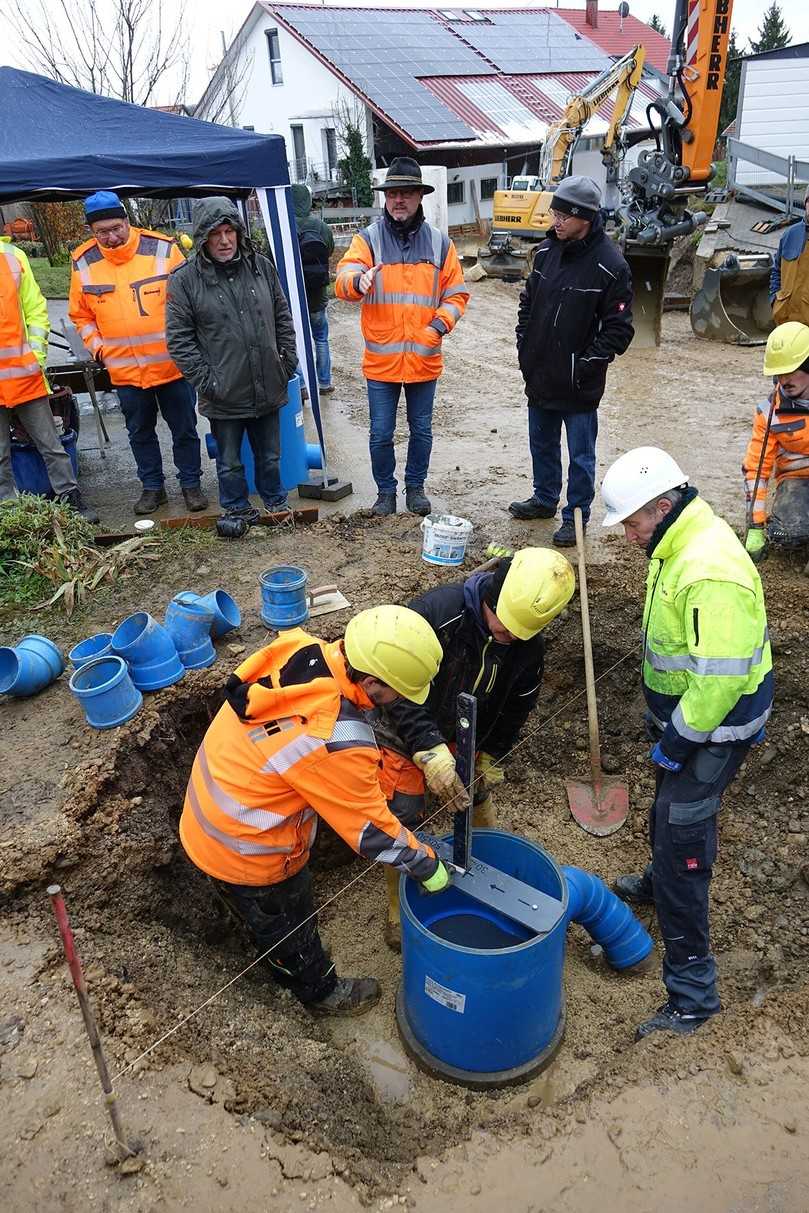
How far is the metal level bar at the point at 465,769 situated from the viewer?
2600mm

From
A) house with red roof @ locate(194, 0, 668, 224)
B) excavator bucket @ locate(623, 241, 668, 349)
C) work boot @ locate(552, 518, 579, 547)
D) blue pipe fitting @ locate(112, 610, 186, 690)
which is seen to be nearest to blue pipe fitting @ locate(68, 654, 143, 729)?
blue pipe fitting @ locate(112, 610, 186, 690)

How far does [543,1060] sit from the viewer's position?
2.93 m

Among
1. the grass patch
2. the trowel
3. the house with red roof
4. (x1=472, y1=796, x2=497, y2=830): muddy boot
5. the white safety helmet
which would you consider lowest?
(x1=472, y1=796, x2=497, y2=830): muddy boot

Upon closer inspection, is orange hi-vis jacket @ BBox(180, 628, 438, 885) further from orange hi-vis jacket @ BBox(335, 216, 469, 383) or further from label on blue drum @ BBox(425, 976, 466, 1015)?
orange hi-vis jacket @ BBox(335, 216, 469, 383)

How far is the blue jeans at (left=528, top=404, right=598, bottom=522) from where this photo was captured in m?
5.20

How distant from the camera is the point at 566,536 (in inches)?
209

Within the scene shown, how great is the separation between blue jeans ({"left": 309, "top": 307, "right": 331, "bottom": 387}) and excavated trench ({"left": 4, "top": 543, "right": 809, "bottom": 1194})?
4832mm

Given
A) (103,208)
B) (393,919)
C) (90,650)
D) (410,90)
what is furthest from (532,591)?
(410,90)

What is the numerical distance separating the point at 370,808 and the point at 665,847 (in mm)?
1066

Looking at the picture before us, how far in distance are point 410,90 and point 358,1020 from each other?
2568cm

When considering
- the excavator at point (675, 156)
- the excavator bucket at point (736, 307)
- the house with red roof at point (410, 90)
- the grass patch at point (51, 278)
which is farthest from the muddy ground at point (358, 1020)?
the house with red roof at point (410, 90)

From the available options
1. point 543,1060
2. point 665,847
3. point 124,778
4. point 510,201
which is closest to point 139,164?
point 124,778

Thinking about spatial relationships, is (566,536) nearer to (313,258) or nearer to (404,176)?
(404,176)

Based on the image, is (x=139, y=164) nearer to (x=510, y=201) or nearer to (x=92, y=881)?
Result: (x=92, y=881)
